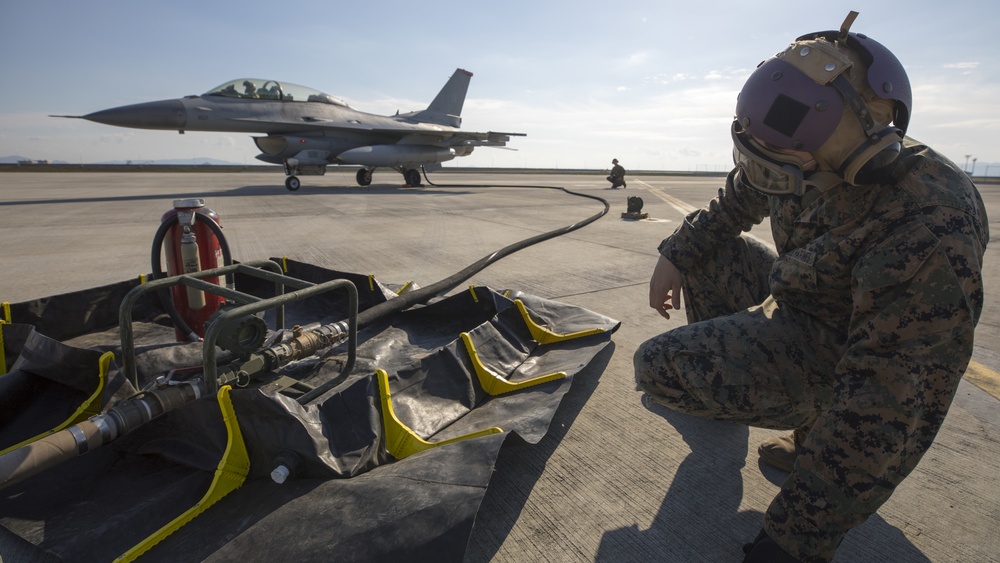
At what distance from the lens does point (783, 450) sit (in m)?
1.96

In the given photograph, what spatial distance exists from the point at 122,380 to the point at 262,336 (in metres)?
0.50

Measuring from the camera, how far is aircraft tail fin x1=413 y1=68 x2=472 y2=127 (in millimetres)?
24938

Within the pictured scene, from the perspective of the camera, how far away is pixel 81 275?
4551 millimetres

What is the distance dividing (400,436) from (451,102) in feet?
83.4

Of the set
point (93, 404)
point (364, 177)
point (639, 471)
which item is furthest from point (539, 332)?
point (364, 177)

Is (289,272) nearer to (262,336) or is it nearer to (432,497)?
(262,336)

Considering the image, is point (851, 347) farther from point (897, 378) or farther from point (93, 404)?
point (93, 404)

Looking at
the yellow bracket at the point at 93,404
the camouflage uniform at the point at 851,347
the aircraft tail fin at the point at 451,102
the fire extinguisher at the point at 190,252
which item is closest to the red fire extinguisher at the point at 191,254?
the fire extinguisher at the point at 190,252

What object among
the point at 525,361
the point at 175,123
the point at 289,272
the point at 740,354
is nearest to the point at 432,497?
the point at 740,354

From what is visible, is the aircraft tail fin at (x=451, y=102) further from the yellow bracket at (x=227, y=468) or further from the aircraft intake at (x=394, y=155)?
the yellow bracket at (x=227, y=468)

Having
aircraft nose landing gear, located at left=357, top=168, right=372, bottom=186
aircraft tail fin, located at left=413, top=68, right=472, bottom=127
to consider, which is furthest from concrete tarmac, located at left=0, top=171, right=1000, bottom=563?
aircraft tail fin, located at left=413, top=68, right=472, bottom=127

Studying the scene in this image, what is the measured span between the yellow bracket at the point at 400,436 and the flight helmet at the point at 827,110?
124 centimetres

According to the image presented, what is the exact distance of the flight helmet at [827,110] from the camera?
1.46 meters

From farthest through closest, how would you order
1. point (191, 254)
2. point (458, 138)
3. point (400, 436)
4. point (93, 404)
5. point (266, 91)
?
point (458, 138) < point (266, 91) < point (191, 254) < point (93, 404) < point (400, 436)
